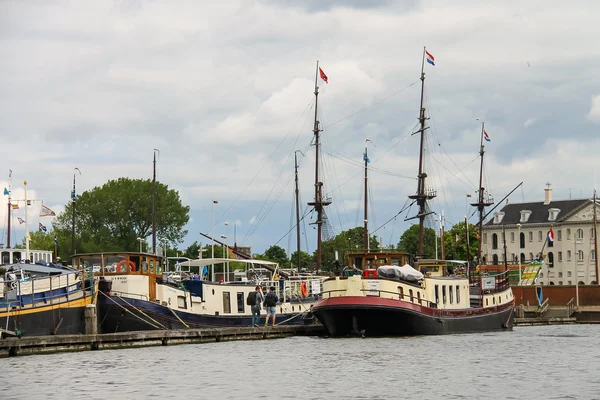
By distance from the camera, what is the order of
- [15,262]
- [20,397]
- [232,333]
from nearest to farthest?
[20,397]
[232,333]
[15,262]

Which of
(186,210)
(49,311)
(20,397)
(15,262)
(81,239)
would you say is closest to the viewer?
(20,397)

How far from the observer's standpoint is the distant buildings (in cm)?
15125

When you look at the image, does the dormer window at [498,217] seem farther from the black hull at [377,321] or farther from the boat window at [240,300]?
the boat window at [240,300]

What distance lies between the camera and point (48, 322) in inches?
1743

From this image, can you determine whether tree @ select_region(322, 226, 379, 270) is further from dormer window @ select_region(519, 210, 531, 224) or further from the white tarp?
the white tarp

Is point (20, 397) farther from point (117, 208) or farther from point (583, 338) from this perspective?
point (117, 208)

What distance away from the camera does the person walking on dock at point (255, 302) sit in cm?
5214

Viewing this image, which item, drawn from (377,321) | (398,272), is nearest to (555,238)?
(398,272)

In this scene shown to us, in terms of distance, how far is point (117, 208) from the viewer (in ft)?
422

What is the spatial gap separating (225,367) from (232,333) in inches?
482

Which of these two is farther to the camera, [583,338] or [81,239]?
[81,239]

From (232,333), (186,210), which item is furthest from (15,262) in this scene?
(186,210)

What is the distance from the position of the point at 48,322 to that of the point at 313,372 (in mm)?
15253

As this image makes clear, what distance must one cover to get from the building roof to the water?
363 ft
